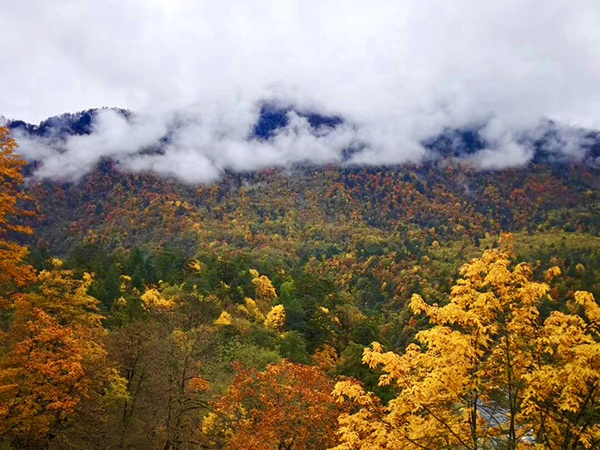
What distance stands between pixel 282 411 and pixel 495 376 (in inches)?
429

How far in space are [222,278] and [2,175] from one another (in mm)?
64784

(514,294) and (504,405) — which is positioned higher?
(514,294)

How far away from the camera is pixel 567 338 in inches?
364

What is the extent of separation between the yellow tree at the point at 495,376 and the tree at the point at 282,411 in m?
8.13

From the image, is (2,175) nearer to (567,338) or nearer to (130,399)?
(130,399)

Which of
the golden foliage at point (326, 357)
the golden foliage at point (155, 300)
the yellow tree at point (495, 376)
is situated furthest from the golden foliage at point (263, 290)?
the yellow tree at point (495, 376)

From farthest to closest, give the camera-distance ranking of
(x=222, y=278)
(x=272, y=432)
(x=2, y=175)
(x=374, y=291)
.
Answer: (x=374, y=291), (x=222, y=278), (x=272, y=432), (x=2, y=175)

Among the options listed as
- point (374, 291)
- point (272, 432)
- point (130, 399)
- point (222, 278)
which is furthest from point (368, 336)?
point (374, 291)

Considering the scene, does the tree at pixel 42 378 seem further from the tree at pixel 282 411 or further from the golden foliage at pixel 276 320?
the golden foliage at pixel 276 320

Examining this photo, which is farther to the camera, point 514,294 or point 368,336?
point 368,336

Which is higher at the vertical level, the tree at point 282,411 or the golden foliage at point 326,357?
the golden foliage at point 326,357

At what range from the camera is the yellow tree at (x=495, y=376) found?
9.12 metres

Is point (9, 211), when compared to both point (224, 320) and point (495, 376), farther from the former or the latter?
point (224, 320)

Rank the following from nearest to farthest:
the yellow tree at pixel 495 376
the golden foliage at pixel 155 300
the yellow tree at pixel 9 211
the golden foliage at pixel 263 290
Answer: the yellow tree at pixel 495 376 → the yellow tree at pixel 9 211 → the golden foliage at pixel 155 300 → the golden foliage at pixel 263 290
